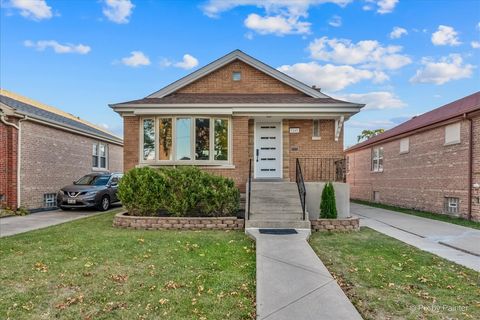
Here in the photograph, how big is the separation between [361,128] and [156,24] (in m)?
33.3

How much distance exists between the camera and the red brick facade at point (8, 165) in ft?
40.2

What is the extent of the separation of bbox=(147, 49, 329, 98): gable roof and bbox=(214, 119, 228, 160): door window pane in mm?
3256

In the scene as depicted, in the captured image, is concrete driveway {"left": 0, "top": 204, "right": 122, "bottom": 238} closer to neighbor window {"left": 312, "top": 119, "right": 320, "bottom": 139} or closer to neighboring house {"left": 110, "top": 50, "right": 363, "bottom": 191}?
neighboring house {"left": 110, "top": 50, "right": 363, "bottom": 191}

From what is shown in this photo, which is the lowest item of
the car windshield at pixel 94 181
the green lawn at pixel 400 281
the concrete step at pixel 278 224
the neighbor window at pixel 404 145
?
the green lawn at pixel 400 281

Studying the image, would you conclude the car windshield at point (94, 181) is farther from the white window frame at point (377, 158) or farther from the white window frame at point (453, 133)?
the white window frame at point (377, 158)

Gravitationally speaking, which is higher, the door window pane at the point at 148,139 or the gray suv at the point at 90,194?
the door window pane at the point at 148,139

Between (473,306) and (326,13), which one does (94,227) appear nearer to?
(473,306)

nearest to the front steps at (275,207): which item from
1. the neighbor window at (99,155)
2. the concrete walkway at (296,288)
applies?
the concrete walkway at (296,288)

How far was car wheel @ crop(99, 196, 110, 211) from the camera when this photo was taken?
45.1 feet

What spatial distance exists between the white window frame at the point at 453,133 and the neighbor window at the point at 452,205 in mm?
2240

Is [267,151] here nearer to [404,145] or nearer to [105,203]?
[105,203]

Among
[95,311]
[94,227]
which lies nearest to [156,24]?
[94,227]

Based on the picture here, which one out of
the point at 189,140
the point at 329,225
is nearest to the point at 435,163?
the point at 329,225

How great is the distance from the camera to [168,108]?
1121 centimetres
